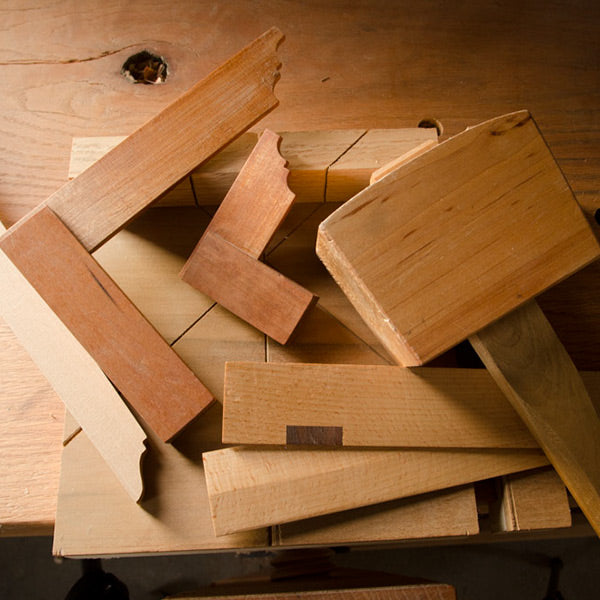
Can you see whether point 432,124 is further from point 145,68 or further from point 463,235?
point 145,68

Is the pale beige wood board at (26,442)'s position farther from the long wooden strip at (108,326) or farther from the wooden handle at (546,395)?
the wooden handle at (546,395)

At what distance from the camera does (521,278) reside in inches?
25.0

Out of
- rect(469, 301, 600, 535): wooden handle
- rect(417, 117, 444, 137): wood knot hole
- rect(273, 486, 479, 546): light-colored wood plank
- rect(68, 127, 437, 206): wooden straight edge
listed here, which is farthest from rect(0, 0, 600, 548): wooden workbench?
rect(273, 486, 479, 546): light-colored wood plank

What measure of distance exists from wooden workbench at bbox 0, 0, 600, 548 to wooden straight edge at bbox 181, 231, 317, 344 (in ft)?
0.97

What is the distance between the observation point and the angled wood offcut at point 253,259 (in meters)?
0.73

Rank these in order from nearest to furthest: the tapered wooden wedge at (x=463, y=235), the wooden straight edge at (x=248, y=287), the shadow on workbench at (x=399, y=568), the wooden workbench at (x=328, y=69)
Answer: the tapered wooden wedge at (x=463, y=235) < the wooden straight edge at (x=248, y=287) < the wooden workbench at (x=328, y=69) < the shadow on workbench at (x=399, y=568)

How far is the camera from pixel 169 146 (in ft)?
2.44

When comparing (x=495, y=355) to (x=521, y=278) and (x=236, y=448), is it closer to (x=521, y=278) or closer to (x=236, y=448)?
(x=521, y=278)

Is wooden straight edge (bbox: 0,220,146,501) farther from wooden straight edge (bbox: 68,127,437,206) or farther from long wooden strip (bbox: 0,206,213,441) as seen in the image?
wooden straight edge (bbox: 68,127,437,206)

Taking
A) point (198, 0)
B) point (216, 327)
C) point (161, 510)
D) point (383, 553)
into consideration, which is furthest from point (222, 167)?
point (383, 553)

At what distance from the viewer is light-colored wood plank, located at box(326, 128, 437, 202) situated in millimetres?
788

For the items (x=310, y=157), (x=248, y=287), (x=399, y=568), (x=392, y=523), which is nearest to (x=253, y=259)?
(x=248, y=287)

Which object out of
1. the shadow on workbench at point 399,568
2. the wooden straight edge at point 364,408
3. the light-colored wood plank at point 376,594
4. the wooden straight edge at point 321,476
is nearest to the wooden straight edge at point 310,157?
the wooden straight edge at point 364,408

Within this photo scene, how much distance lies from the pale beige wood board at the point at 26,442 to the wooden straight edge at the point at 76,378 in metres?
0.08
